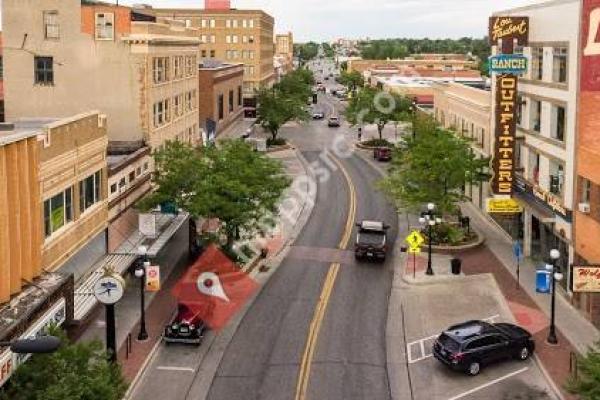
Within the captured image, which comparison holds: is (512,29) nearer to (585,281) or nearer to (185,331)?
(585,281)

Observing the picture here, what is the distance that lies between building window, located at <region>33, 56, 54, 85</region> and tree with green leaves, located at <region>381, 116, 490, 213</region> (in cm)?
2182

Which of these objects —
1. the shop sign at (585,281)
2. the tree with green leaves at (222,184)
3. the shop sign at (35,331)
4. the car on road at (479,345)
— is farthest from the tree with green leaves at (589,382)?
the tree with green leaves at (222,184)

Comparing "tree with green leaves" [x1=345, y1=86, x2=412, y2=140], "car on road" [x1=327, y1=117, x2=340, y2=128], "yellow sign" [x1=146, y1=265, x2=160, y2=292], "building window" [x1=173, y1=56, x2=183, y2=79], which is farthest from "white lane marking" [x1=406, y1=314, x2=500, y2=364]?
"car on road" [x1=327, y1=117, x2=340, y2=128]

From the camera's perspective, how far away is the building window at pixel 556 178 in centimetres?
3797

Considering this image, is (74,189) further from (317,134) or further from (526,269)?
(317,134)

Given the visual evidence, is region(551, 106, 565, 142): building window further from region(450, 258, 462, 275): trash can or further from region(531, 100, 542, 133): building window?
region(450, 258, 462, 275): trash can

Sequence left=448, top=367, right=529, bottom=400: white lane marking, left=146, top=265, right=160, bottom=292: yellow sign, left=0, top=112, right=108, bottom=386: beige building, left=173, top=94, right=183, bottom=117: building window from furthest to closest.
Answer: left=173, top=94, right=183, bottom=117: building window → left=146, top=265, right=160, bottom=292: yellow sign → left=448, top=367, right=529, bottom=400: white lane marking → left=0, top=112, right=108, bottom=386: beige building

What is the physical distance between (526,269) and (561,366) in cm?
1342

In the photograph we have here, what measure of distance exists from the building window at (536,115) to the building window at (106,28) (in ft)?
82.4

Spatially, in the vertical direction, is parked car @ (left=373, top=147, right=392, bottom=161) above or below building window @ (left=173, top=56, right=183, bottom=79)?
below

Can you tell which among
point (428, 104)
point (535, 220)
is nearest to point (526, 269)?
point (535, 220)

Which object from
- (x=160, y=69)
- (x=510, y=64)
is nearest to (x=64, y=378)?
(x=510, y=64)

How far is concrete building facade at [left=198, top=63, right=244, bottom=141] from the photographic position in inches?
3679

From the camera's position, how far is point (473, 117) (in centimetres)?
5622
